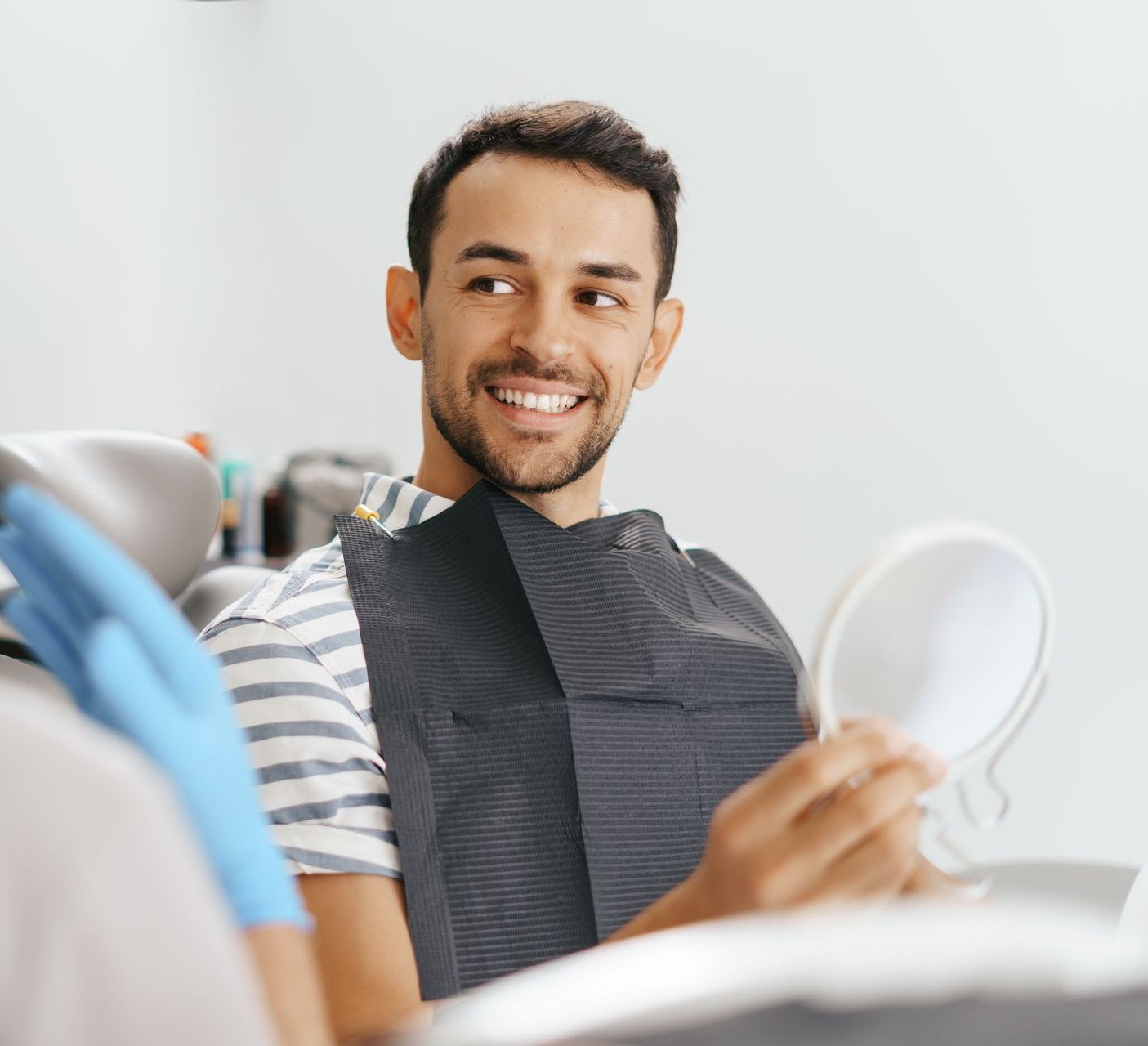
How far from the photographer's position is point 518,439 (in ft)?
4.09

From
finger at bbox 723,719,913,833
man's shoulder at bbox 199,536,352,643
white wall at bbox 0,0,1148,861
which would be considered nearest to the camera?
finger at bbox 723,719,913,833

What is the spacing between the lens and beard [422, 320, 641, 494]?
4.08ft

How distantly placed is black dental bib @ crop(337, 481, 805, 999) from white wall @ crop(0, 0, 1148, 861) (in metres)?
1.37

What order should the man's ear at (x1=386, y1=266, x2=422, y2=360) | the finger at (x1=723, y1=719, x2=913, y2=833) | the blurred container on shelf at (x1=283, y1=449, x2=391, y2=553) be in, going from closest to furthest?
the finger at (x1=723, y1=719, x2=913, y2=833) < the man's ear at (x1=386, y1=266, x2=422, y2=360) < the blurred container on shelf at (x1=283, y1=449, x2=391, y2=553)

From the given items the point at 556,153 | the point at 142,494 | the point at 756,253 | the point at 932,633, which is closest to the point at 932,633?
the point at 932,633

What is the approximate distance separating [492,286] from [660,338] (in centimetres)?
28

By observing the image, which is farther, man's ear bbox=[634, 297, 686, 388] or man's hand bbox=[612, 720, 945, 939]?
man's ear bbox=[634, 297, 686, 388]

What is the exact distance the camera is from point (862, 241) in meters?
2.52

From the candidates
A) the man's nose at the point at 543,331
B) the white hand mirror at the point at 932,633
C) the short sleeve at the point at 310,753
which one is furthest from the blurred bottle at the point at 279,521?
the white hand mirror at the point at 932,633

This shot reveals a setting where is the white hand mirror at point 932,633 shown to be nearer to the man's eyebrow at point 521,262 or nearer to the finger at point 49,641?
the finger at point 49,641

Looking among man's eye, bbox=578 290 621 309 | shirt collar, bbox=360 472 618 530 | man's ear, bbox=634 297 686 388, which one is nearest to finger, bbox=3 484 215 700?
shirt collar, bbox=360 472 618 530

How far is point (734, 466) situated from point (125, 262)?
140 centimetres

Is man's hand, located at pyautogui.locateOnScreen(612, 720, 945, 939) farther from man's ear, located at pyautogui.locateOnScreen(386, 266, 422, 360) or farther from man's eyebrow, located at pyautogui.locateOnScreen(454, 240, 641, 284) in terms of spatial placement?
man's ear, located at pyautogui.locateOnScreen(386, 266, 422, 360)

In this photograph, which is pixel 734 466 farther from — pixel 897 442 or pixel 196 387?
pixel 196 387
